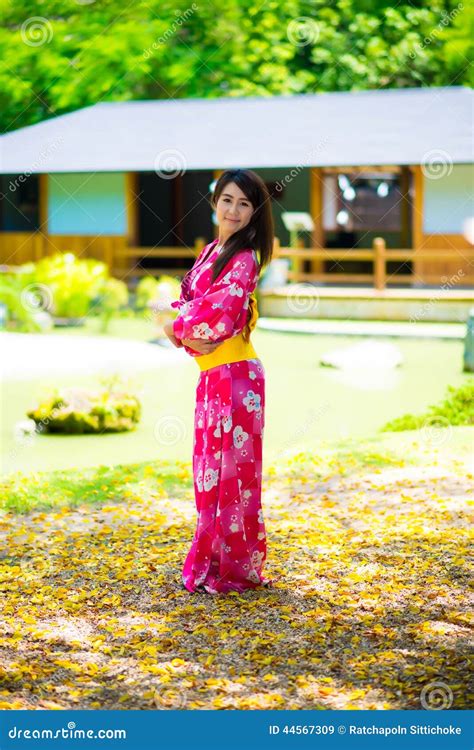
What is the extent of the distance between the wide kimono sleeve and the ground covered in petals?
46.1 inches

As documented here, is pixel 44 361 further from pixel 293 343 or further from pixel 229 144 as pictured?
pixel 229 144

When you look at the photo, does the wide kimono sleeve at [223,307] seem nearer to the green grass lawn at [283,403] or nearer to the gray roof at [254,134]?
the green grass lawn at [283,403]

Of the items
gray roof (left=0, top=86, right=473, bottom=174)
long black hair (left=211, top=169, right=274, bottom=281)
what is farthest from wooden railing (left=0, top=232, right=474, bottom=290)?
long black hair (left=211, top=169, right=274, bottom=281)

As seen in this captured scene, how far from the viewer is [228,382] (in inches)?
191

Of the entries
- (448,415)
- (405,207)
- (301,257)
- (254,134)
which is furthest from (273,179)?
(448,415)

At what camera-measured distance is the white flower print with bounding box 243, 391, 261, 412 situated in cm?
486

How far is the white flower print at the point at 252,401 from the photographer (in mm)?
4859

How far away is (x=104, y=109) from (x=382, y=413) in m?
16.3

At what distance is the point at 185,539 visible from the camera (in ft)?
19.6

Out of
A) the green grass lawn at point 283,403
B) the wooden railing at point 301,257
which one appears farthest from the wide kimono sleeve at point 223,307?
the wooden railing at point 301,257

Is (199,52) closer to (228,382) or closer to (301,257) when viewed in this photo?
(301,257)

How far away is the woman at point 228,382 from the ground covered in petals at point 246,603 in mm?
217

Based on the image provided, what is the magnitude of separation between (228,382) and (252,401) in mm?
136

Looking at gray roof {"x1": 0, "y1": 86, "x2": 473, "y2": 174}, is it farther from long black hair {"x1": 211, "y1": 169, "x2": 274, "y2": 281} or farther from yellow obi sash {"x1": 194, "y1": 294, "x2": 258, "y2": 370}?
yellow obi sash {"x1": 194, "y1": 294, "x2": 258, "y2": 370}
